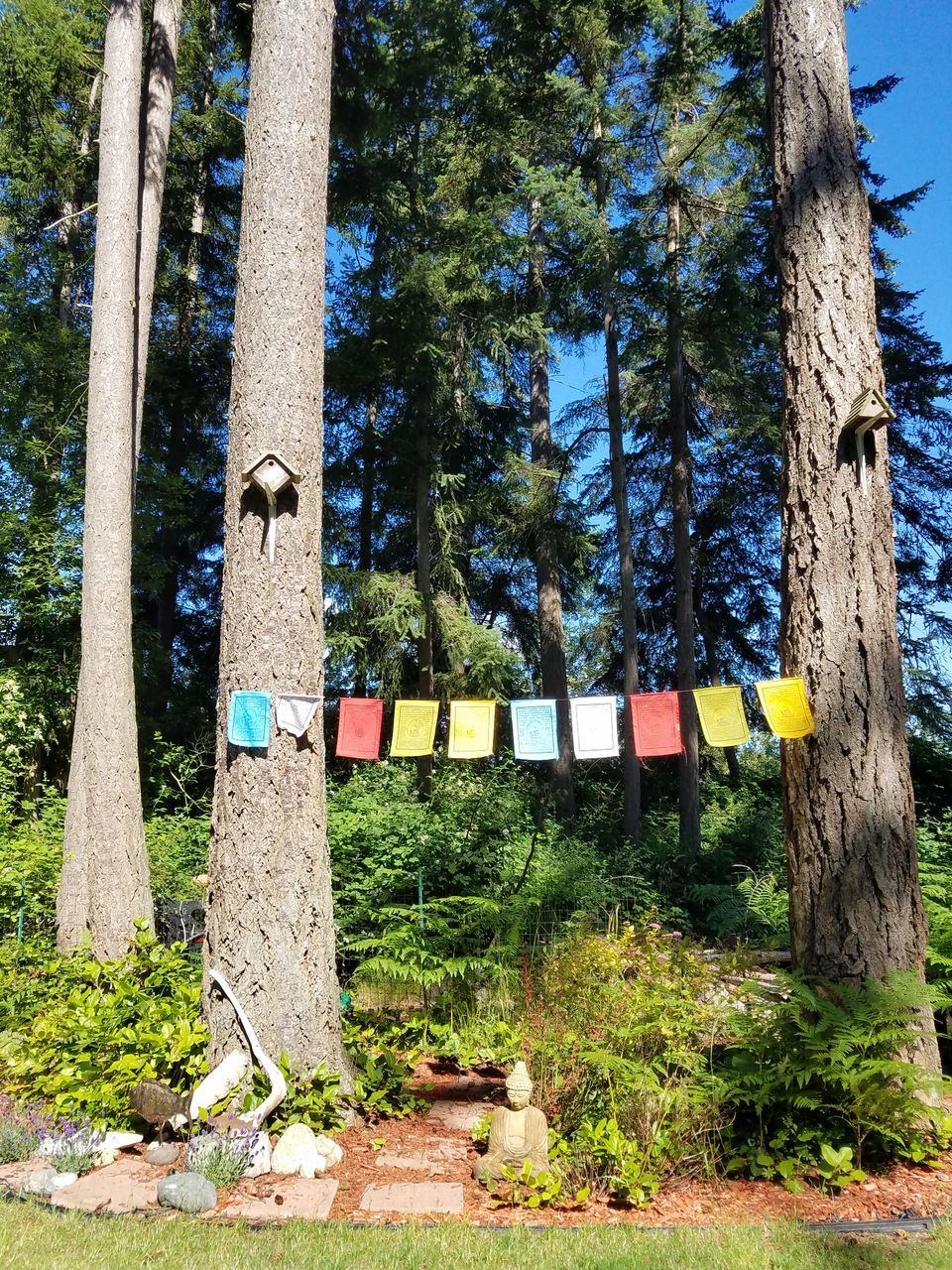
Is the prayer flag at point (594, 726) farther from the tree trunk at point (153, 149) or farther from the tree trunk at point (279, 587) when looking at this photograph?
the tree trunk at point (153, 149)

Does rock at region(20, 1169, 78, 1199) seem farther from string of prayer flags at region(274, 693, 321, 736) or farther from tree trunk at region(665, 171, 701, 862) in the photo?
tree trunk at region(665, 171, 701, 862)

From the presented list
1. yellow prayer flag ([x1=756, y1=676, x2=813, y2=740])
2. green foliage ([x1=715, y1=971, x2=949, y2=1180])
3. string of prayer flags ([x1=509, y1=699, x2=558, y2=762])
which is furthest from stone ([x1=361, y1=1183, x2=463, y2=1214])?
string of prayer flags ([x1=509, y1=699, x2=558, y2=762])

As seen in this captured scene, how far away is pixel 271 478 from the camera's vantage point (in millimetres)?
4301

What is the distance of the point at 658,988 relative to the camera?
4176 mm

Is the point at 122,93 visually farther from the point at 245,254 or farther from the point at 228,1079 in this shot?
the point at 228,1079

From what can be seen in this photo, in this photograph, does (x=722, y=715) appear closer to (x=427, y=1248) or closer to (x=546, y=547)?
(x=427, y=1248)

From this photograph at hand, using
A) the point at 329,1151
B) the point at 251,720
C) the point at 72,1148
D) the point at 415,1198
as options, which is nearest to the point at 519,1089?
the point at 415,1198

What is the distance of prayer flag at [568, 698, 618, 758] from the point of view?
554 centimetres

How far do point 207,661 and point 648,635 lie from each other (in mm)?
8629

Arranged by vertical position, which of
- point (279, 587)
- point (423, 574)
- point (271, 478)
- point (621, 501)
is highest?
point (621, 501)

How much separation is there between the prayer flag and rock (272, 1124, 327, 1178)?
271cm

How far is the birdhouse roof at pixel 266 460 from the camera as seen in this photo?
169 inches

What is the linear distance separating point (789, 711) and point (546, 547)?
9391mm

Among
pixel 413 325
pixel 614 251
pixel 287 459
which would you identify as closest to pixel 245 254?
pixel 287 459
